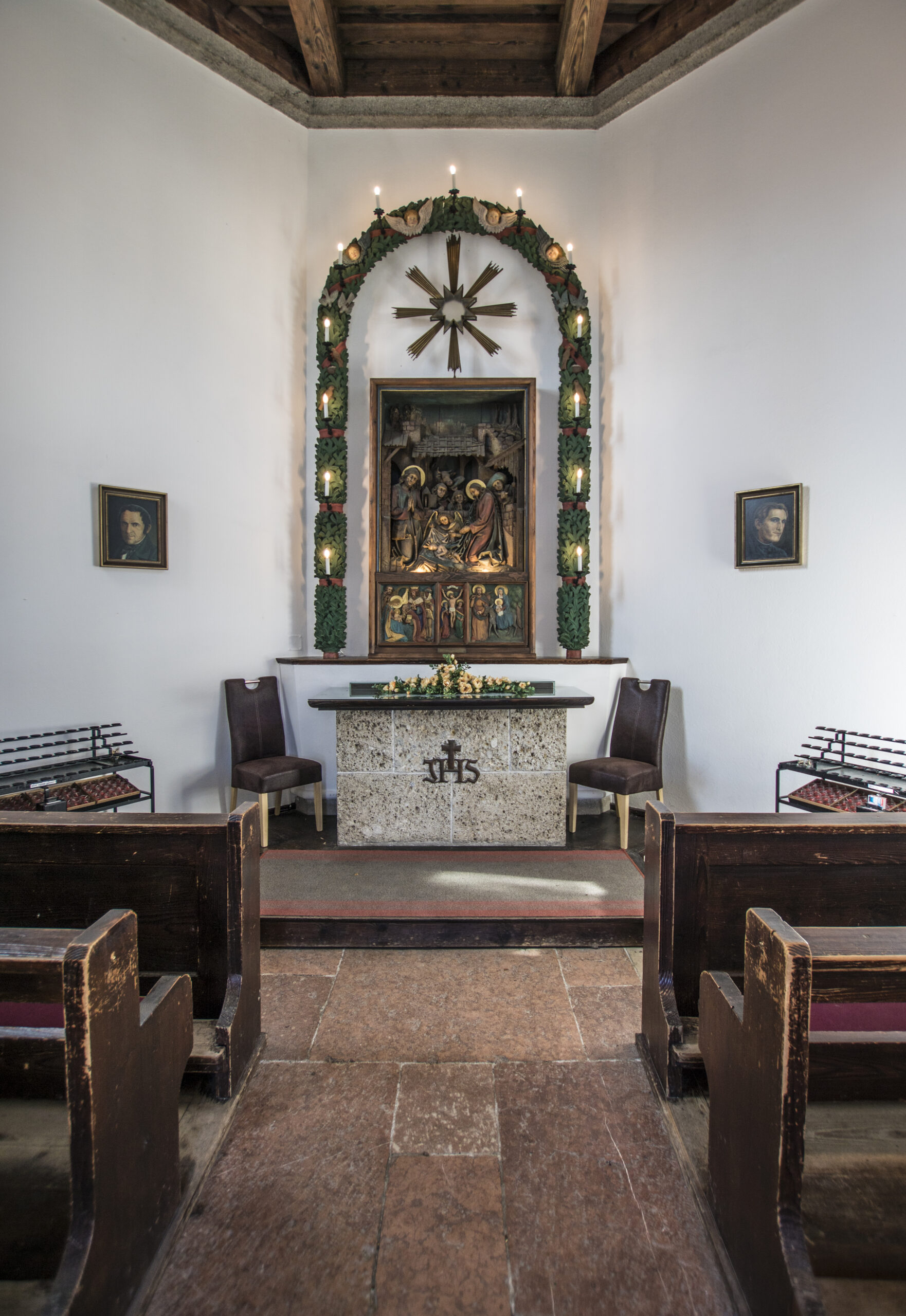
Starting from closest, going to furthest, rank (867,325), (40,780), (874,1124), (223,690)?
(874,1124)
(40,780)
(867,325)
(223,690)

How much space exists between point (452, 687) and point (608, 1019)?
2.23 m

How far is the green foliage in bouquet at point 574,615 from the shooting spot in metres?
5.20

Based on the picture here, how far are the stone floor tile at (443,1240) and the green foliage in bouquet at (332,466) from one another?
4308 millimetres

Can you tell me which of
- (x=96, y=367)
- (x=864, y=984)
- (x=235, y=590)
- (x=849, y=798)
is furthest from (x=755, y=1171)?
(x=96, y=367)

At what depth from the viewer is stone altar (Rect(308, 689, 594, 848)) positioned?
413 centimetres

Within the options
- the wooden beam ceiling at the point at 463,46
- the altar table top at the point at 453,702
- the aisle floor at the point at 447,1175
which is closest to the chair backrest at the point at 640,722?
the altar table top at the point at 453,702

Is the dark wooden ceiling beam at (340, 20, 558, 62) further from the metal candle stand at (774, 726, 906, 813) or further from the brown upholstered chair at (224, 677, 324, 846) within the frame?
the metal candle stand at (774, 726, 906, 813)

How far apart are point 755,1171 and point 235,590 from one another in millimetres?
4487

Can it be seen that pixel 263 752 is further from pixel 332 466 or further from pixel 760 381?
pixel 760 381

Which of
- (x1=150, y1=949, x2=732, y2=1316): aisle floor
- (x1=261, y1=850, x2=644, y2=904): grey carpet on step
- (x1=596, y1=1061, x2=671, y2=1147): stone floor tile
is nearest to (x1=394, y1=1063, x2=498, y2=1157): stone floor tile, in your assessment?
(x1=150, y1=949, x2=732, y2=1316): aisle floor

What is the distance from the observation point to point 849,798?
3197mm

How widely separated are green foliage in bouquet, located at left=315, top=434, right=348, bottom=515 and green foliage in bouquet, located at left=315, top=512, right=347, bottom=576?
128 mm

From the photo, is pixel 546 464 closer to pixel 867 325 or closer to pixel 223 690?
pixel 867 325

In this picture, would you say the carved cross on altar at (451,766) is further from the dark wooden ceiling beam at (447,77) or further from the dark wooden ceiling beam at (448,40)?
the dark wooden ceiling beam at (448,40)
